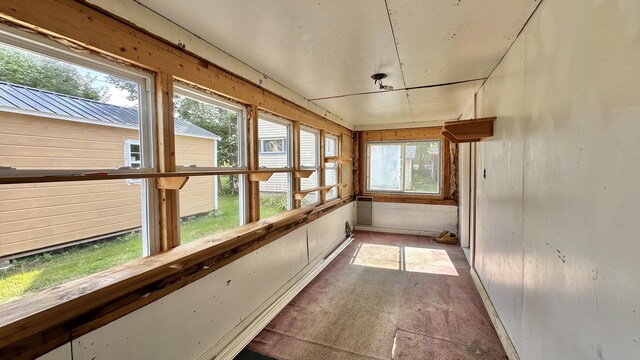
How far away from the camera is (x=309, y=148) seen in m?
3.92

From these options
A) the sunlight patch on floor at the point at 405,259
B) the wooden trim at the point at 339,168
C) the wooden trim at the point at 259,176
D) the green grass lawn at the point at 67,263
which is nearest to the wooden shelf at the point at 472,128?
the wooden trim at the point at 259,176

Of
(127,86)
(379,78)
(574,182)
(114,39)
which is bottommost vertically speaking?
(574,182)

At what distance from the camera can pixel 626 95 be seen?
789 millimetres

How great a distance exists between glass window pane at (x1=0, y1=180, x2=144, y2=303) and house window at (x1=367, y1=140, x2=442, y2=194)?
15.8 feet

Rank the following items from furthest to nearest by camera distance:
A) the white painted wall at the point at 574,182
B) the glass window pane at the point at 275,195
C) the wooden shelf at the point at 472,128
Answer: the glass window pane at the point at 275,195, the wooden shelf at the point at 472,128, the white painted wall at the point at 574,182

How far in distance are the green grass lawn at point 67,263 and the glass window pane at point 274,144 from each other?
121 cm

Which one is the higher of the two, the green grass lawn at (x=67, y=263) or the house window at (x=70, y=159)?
the house window at (x=70, y=159)

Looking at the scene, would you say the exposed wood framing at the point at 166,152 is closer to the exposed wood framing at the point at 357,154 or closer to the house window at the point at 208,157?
the house window at the point at 208,157

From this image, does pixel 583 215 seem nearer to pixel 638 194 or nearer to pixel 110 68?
pixel 638 194

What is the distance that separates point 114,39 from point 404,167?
506 cm

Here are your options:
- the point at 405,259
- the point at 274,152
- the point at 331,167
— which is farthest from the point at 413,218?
the point at 274,152

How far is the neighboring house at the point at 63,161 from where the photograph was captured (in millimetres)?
1046

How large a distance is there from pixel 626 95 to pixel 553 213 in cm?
63

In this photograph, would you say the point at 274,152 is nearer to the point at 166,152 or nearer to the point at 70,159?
the point at 166,152
